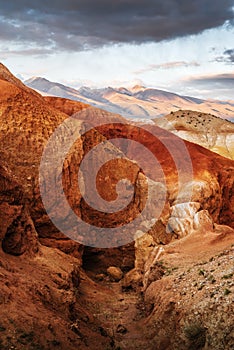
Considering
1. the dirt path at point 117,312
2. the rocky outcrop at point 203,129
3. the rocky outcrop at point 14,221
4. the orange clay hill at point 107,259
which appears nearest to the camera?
the orange clay hill at point 107,259

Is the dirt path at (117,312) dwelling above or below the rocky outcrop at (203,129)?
below

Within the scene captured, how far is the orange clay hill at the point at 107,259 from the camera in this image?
39.1 feet

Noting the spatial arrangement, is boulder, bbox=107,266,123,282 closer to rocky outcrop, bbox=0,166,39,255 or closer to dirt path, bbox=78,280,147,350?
dirt path, bbox=78,280,147,350

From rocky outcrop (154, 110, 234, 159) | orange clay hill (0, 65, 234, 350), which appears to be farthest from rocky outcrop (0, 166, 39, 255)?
rocky outcrop (154, 110, 234, 159)

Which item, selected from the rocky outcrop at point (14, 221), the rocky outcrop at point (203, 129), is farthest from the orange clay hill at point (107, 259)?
the rocky outcrop at point (203, 129)

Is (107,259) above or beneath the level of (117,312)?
beneath

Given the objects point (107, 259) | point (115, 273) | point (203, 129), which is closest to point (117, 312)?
point (115, 273)

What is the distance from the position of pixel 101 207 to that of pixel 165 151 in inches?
722

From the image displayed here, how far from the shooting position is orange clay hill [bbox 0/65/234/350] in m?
11.9

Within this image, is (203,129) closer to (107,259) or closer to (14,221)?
(107,259)

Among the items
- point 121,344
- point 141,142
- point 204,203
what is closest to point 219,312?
point 121,344

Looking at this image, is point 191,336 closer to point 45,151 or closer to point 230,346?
point 230,346

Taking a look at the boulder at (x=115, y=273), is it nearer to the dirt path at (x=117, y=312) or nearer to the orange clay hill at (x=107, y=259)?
the orange clay hill at (x=107, y=259)

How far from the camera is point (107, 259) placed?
28.6 m
